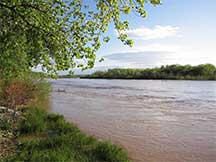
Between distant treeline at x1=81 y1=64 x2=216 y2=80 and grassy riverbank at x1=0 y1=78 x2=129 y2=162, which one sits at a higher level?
distant treeline at x1=81 y1=64 x2=216 y2=80

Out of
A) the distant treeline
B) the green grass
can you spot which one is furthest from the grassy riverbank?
the distant treeline

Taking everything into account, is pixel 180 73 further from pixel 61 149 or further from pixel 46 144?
pixel 61 149

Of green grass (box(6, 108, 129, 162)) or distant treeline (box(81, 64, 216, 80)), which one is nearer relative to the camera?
green grass (box(6, 108, 129, 162))

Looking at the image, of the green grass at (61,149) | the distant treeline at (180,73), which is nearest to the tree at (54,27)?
the green grass at (61,149)

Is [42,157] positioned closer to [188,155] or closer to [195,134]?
[188,155]

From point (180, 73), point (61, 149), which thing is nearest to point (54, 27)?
point (61, 149)

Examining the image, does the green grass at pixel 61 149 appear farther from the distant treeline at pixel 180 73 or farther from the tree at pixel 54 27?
the distant treeline at pixel 180 73

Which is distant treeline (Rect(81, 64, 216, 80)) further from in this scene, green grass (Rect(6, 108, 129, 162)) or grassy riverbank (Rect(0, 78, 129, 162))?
green grass (Rect(6, 108, 129, 162))

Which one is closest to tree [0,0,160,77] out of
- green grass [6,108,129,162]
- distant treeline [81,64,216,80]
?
green grass [6,108,129,162]

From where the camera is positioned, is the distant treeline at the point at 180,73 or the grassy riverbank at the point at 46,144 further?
the distant treeline at the point at 180,73

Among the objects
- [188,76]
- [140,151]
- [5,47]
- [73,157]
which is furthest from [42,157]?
[188,76]

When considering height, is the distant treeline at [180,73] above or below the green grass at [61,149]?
Result: above

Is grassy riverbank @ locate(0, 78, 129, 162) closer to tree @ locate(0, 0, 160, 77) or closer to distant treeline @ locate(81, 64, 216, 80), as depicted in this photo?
tree @ locate(0, 0, 160, 77)

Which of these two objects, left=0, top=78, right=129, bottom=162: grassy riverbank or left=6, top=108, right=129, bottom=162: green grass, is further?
left=0, top=78, right=129, bottom=162: grassy riverbank
